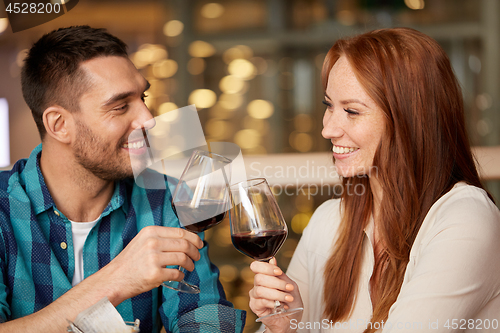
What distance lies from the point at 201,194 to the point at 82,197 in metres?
0.49

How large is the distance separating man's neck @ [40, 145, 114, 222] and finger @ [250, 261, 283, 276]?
53 cm

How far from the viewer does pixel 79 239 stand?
1.14 metres

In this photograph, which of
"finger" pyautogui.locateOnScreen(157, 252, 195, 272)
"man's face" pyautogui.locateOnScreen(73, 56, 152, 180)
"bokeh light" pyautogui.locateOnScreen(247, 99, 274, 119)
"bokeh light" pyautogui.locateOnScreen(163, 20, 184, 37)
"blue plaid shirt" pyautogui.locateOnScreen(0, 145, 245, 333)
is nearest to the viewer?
"finger" pyautogui.locateOnScreen(157, 252, 195, 272)

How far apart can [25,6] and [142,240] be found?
39.0 inches

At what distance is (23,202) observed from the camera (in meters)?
1.09

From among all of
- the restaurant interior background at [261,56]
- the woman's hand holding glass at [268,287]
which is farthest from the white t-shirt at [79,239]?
the restaurant interior background at [261,56]

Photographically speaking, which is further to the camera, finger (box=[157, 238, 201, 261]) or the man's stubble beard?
the man's stubble beard

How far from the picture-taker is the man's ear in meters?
1.23

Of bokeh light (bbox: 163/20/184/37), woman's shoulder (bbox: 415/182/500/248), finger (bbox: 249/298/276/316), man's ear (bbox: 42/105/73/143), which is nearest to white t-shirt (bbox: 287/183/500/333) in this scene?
woman's shoulder (bbox: 415/182/500/248)

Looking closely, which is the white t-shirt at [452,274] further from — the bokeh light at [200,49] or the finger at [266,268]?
the bokeh light at [200,49]

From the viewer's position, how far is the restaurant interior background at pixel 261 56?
4.25m

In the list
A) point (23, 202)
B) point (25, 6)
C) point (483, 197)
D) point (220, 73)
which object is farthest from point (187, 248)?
point (220, 73)

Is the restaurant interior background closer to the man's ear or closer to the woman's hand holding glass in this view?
the man's ear

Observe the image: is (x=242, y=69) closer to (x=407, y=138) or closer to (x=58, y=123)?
(x=58, y=123)
